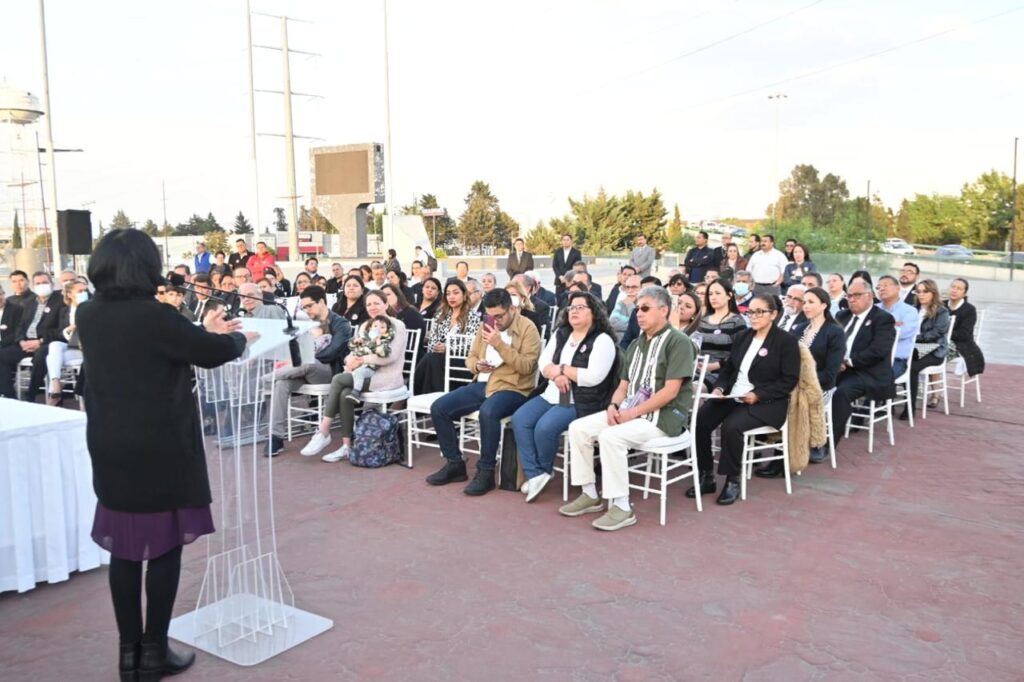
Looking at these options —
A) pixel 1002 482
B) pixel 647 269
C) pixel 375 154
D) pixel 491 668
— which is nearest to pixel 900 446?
pixel 1002 482

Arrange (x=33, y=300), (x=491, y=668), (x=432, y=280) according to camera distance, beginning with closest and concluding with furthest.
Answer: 1. (x=491, y=668)
2. (x=432, y=280)
3. (x=33, y=300)

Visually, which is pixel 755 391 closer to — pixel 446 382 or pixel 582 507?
pixel 582 507

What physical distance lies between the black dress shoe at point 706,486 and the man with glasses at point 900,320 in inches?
106

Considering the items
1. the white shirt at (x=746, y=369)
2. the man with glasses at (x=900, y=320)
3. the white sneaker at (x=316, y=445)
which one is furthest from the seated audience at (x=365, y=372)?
the man with glasses at (x=900, y=320)

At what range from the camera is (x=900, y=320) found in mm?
7230

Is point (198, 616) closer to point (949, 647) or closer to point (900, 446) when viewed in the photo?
point (949, 647)

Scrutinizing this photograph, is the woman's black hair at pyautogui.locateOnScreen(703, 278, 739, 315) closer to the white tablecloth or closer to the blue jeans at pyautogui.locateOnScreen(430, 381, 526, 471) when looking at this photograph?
the blue jeans at pyautogui.locateOnScreen(430, 381, 526, 471)

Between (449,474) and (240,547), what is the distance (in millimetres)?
2390

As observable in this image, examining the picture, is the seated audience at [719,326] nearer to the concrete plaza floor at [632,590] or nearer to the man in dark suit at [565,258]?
the concrete plaza floor at [632,590]

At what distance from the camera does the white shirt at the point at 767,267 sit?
11.8m

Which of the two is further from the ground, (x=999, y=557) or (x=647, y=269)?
(x=647, y=269)

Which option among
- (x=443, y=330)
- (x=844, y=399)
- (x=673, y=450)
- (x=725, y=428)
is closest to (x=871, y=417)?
(x=844, y=399)

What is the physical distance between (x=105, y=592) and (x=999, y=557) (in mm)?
4520

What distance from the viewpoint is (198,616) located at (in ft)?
11.3
